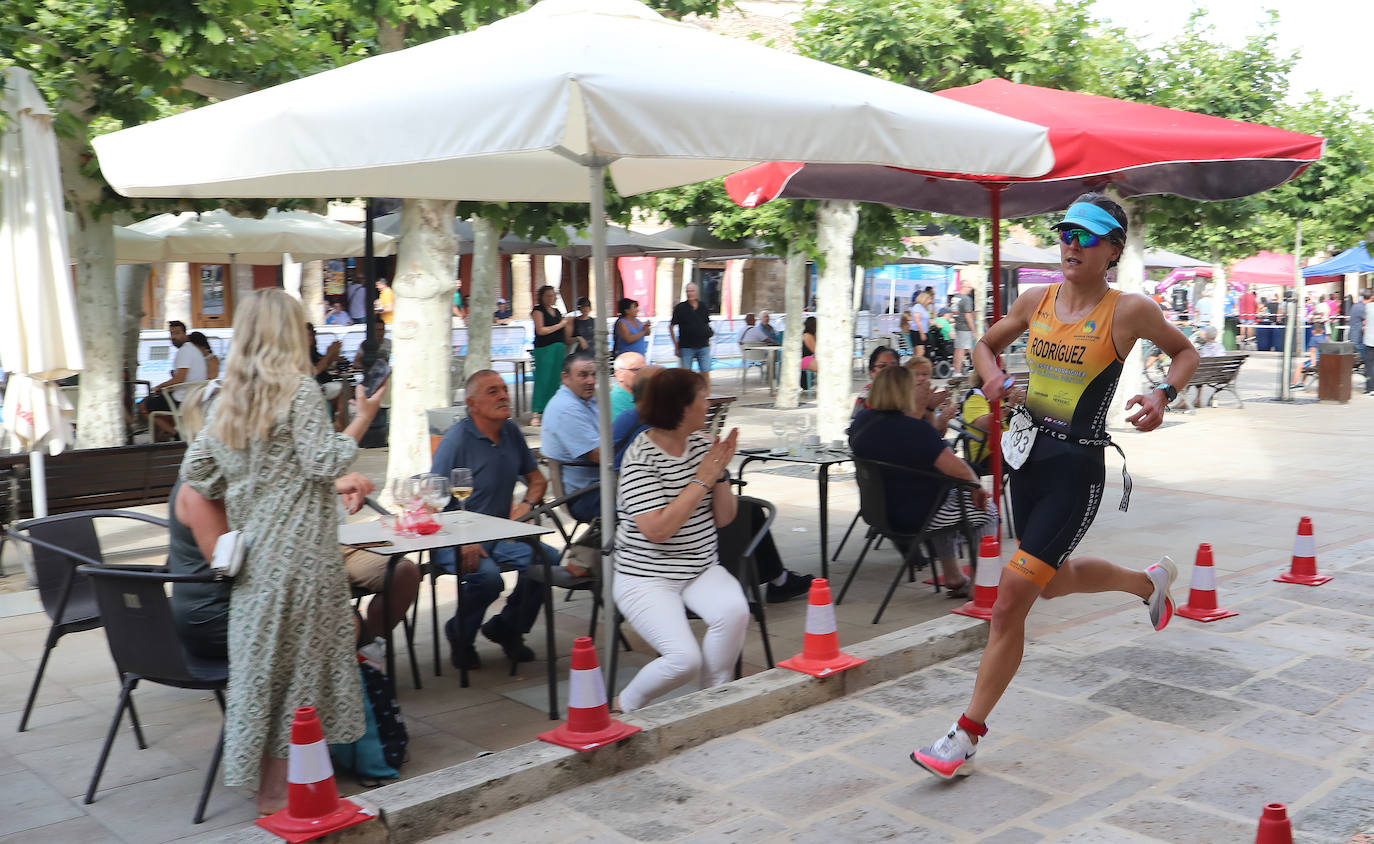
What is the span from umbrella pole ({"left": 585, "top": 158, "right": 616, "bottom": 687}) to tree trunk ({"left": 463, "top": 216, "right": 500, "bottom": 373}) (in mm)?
10046

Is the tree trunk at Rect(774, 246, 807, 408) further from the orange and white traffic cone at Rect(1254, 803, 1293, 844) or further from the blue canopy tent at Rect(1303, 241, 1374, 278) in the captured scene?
the orange and white traffic cone at Rect(1254, 803, 1293, 844)

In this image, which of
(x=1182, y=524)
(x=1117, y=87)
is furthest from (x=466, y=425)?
(x=1117, y=87)

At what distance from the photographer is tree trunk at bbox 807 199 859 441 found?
478 inches

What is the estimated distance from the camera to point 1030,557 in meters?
4.02

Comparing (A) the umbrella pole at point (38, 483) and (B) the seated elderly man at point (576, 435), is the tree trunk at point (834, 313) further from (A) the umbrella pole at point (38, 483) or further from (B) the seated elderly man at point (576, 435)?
(A) the umbrella pole at point (38, 483)

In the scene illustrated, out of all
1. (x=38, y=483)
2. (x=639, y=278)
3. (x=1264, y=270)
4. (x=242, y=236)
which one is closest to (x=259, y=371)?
(x=38, y=483)

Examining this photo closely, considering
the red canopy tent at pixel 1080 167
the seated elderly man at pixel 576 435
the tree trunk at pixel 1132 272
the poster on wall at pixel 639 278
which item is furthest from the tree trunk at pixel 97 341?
the poster on wall at pixel 639 278

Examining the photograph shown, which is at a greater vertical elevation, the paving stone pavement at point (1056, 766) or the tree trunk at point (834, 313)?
the tree trunk at point (834, 313)

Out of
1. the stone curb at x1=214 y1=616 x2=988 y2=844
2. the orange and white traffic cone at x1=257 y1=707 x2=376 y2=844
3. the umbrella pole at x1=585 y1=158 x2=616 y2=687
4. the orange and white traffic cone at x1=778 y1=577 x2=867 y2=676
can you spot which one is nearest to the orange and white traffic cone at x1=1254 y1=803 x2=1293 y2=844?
the stone curb at x1=214 y1=616 x2=988 y2=844

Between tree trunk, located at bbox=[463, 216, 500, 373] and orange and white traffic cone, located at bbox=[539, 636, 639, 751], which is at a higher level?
tree trunk, located at bbox=[463, 216, 500, 373]

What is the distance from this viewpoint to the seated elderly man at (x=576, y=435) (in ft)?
20.1

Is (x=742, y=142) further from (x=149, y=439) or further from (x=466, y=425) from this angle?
(x=149, y=439)

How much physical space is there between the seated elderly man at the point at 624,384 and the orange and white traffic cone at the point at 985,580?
6.61 feet

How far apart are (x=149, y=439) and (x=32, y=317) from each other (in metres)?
6.15
